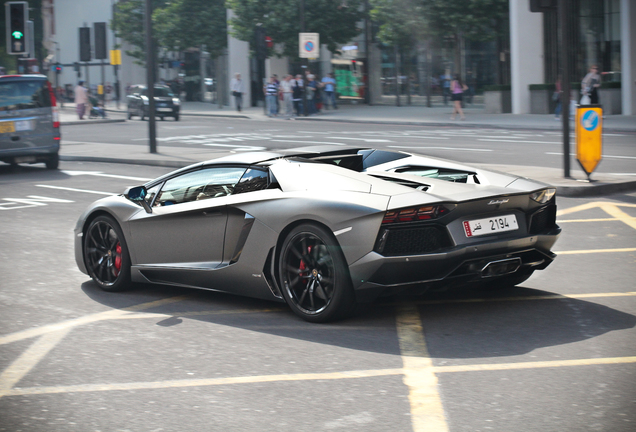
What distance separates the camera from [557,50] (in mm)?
34500

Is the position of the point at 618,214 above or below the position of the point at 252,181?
below

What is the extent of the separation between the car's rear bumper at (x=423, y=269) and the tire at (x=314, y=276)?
11 cm

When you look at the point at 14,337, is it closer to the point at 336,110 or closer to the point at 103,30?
the point at 103,30

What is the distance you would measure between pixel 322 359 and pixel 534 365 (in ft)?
3.82

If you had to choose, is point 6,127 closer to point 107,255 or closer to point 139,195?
point 107,255

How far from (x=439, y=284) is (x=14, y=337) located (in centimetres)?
278

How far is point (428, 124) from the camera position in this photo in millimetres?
30656

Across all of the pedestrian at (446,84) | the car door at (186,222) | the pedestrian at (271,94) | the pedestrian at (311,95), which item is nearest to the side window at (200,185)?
the car door at (186,222)

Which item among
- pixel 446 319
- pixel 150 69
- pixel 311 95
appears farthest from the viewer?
pixel 311 95

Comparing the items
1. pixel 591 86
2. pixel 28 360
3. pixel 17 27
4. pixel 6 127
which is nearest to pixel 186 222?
pixel 28 360

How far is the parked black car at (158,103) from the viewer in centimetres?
3828

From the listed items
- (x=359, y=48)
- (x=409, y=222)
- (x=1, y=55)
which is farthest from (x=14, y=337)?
(x=1, y=55)

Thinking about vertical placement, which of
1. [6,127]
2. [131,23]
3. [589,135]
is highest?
[131,23]

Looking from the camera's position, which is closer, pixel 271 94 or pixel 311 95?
pixel 271 94
